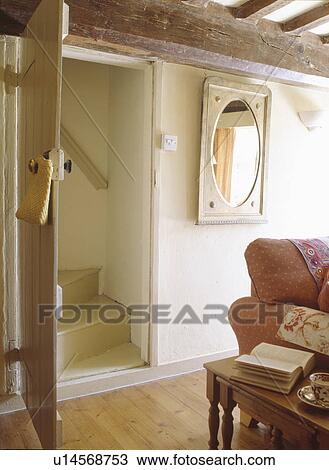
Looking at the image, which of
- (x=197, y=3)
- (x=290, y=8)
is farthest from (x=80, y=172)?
(x=290, y=8)

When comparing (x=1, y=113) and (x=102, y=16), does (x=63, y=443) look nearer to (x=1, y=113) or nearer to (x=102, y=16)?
(x=1, y=113)

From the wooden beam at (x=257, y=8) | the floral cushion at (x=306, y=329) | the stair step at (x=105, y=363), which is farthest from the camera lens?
the stair step at (x=105, y=363)

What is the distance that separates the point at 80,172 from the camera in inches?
130

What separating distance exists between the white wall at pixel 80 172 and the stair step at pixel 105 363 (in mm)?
840

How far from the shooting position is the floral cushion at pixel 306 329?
164 cm

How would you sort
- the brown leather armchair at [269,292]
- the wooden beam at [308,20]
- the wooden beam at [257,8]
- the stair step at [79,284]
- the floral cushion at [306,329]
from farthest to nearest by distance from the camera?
1. the stair step at [79,284]
2. the wooden beam at [308,20]
3. the wooden beam at [257,8]
4. the brown leather armchair at [269,292]
5. the floral cushion at [306,329]

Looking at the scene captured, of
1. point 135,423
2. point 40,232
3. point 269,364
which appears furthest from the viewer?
point 135,423

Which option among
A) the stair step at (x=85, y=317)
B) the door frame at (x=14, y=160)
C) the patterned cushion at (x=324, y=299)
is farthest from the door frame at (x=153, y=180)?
the patterned cushion at (x=324, y=299)

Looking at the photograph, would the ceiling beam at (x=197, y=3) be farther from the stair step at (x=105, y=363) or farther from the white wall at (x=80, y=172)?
the stair step at (x=105, y=363)

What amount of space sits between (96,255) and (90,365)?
101 centimetres

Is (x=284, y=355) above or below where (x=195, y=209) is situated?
below

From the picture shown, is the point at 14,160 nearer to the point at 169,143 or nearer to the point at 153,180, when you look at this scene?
the point at 153,180

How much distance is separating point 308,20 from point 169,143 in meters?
1.03

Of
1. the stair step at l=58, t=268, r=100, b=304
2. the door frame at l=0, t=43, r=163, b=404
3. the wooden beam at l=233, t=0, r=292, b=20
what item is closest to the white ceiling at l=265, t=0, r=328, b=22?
the wooden beam at l=233, t=0, r=292, b=20
